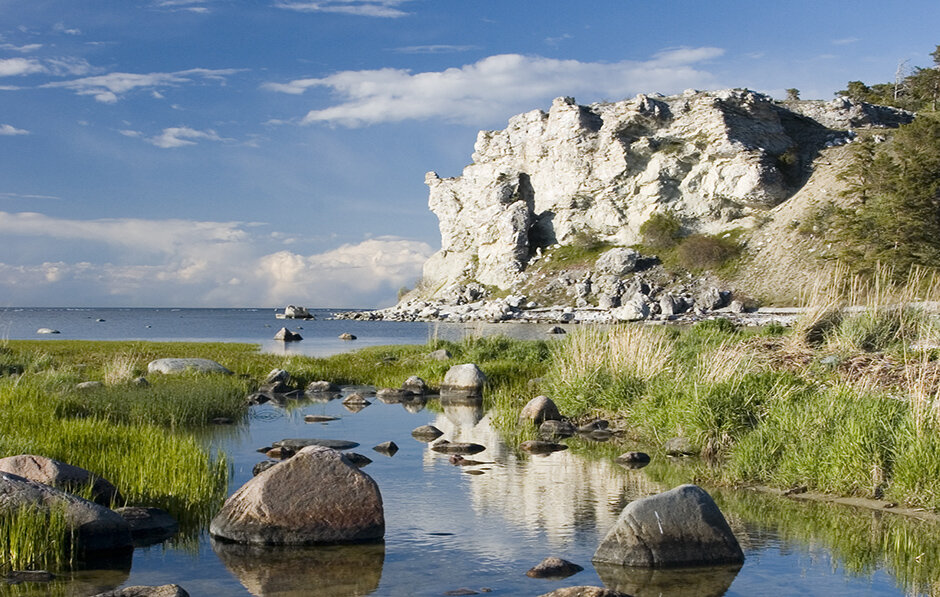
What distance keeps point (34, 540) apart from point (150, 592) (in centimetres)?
186

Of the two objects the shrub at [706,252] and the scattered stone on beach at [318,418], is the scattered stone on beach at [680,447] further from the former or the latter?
the shrub at [706,252]

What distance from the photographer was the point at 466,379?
25.4 metres

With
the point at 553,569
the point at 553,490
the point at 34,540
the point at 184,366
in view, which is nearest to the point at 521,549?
the point at 553,569

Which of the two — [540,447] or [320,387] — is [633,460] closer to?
[540,447]

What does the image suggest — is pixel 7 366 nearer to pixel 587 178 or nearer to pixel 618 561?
pixel 618 561

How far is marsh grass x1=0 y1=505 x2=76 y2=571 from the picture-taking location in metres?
8.06

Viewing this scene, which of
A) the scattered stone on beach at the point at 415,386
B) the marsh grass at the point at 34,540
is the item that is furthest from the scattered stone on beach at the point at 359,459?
the scattered stone on beach at the point at 415,386

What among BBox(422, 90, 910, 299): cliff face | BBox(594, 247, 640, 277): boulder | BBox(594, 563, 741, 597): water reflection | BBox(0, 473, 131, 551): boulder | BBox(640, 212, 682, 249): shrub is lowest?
BBox(594, 563, 741, 597): water reflection

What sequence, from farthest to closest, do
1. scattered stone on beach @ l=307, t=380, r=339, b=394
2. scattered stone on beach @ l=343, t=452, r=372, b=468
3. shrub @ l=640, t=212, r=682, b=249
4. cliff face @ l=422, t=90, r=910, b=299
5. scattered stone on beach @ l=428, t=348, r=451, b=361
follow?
1. cliff face @ l=422, t=90, r=910, b=299
2. shrub @ l=640, t=212, r=682, b=249
3. scattered stone on beach @ l=428, t=348, r=451, b=361
4. scattered stone on beach @ l=307, t=380, r=339, b=394
5. scattered stone on beach @ l=343, t=452, r=372, b=468

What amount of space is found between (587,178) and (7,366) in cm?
9980

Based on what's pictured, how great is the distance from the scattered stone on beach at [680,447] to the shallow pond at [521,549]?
1.15 m

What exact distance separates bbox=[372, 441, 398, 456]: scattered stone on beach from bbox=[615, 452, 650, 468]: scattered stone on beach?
13.2 feet

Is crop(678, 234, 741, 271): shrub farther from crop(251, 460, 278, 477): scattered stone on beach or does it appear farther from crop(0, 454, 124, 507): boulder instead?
crop(0, 454, 124, 507): boulder

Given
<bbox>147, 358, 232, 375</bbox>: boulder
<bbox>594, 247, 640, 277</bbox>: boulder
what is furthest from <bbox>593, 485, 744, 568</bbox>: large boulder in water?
<bbox>594, 247, 640, 277</bbox>: boulder
